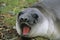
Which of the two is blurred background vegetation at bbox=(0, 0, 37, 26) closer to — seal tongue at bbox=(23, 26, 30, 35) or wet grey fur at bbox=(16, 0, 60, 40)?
wet grey fur at bbox=(16, 0, 60, 40)

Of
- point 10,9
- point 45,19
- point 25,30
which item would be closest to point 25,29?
point 25,30

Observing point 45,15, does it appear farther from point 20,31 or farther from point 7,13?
point 7,13

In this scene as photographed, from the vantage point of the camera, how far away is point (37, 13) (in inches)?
136

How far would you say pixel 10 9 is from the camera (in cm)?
575

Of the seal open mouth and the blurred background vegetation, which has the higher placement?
the blurred background vegetation

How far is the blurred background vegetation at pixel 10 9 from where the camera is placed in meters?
5.16

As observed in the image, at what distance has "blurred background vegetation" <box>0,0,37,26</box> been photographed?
5.16 meters

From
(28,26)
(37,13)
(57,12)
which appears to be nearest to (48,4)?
(57,12)

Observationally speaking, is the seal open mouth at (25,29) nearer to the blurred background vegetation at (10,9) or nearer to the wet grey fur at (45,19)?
the wet grey fur at (45,19)

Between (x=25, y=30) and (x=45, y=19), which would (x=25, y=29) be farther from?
(x=45, y=19)

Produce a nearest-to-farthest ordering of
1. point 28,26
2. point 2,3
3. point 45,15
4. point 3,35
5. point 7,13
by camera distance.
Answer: point 28,26
point 45,15
point 3,35
point 7,13
point 2,3

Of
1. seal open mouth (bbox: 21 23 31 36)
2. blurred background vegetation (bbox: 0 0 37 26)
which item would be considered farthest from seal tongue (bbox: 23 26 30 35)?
blurred background vegetation (bbox: 0 0 37 26)

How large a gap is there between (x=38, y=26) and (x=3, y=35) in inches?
53.6

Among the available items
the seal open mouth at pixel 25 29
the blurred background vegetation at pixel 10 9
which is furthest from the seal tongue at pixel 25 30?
the blurred background vegetation at pixel 10 9
